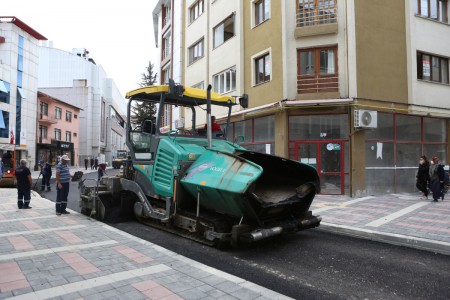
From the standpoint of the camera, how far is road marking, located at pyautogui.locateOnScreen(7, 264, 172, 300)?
3578mm

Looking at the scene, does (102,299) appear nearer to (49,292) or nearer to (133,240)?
(49,292)

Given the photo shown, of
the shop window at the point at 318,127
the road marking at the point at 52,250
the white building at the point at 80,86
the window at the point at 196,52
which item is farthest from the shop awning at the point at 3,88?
the road marking at the point at 52,250

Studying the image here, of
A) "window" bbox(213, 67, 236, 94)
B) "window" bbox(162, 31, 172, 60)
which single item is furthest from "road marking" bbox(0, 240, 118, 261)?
"window" bbox(162, 31, 172, 60)

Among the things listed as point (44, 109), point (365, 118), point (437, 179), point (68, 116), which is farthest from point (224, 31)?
point (68, 116)

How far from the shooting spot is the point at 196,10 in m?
21.7

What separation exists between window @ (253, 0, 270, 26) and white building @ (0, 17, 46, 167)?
86.6ft

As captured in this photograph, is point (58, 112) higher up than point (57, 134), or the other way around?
point (58, 112)

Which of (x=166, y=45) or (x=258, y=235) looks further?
(x=166, y=45)

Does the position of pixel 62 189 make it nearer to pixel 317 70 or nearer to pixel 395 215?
pixel 395 215

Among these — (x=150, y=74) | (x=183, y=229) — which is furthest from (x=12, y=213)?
(x=150, y=74)

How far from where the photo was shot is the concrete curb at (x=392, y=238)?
5.94 m

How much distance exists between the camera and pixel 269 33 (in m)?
14.7

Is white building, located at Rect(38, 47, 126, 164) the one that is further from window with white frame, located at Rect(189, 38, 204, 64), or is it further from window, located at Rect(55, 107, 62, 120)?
window with white frame, located at Rect(189, 38, 204, 64)

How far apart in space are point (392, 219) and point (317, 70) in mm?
7289
